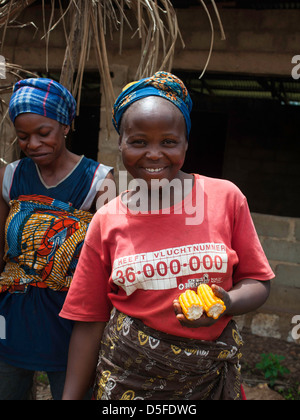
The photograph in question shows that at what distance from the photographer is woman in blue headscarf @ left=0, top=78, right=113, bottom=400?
165 cm

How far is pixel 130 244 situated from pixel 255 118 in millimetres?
7641

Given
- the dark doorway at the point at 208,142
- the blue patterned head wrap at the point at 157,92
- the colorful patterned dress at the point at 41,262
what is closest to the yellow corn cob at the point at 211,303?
the blue patterned head wrap at the point at 157,92

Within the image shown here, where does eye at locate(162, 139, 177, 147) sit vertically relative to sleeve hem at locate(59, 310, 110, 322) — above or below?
above

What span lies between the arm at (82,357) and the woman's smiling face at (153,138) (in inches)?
21.0

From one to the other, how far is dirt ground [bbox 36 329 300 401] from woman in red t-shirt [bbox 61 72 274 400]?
88.5 inches

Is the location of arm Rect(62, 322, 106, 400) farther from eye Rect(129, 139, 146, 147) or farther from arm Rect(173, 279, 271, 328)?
eye Rect(129, 139, 146, 147)

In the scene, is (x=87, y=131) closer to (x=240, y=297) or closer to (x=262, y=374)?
(x=262, y=374)

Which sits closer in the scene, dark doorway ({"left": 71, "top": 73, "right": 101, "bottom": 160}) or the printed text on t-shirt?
the printed text on t-shirt

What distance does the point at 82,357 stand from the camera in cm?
140

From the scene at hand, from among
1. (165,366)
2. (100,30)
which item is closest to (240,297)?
(165,366)

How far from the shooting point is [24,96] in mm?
1645

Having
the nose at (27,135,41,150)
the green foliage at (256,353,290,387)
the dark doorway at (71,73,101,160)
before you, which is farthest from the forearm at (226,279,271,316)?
the dark doorway at (71,73,101,160)
